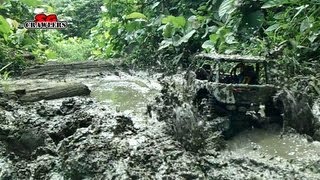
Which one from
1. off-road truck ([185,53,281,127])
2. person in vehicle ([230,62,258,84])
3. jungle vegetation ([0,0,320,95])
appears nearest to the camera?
off-road truck ([185,53,281,127])

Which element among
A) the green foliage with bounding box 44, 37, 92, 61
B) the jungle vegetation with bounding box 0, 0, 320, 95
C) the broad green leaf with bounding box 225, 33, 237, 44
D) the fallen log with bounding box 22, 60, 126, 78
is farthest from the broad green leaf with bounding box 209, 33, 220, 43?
the green foliage with bounding box 44, 37, 92, 61

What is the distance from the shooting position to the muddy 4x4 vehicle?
721cm

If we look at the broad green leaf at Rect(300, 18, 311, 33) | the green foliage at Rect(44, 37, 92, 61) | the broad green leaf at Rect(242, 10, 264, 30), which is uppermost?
the broad green leaf at Rect(242, 10, 264, 30)

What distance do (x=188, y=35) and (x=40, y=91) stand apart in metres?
5.96

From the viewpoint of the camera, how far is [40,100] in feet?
33.7

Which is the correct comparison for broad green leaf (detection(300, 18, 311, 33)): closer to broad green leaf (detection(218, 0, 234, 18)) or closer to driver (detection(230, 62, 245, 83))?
driver (detection(230, 62, 245, 83))

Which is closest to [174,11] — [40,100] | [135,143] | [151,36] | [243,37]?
[151,36]

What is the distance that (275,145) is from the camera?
281 inches

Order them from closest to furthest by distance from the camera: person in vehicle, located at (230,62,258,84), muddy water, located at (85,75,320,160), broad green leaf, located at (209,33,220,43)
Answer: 1. muddy water, located at (85,75,320,160)
2. person in vehicle, located at (230,62,258,84)
3. broad green leaf, located at (209,33,220,43)

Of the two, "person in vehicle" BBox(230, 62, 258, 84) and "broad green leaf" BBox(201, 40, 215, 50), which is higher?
"broad green leaf" BBox(201, 40, 215, 50)

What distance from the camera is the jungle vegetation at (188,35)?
1006 centimetres

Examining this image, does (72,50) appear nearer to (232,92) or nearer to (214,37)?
(214,37)

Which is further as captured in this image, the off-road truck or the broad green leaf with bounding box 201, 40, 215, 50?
the broad green leaf with bounding box 201, 40, 215, 50

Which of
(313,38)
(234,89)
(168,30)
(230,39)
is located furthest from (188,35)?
(234,89)
